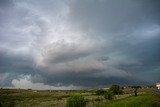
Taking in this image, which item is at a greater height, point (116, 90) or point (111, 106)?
point (116, 90)

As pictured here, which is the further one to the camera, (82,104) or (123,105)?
(82,104)

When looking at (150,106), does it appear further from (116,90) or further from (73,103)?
(116,90)

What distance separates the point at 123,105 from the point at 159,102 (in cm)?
1446

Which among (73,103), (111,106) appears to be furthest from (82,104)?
(111,106)

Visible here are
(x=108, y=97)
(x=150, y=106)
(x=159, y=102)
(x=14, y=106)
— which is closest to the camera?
(x=150, y=106)

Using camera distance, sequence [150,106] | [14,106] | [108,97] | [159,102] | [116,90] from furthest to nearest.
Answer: [116,90]
[14,106]
[108,97]
[159,102]
[150,106]

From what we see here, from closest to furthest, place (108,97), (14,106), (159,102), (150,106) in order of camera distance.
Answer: (150,106) → (159,102) → (108,97) → (14,106)

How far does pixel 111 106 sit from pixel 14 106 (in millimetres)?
92340

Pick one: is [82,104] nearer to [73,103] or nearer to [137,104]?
[73,103]

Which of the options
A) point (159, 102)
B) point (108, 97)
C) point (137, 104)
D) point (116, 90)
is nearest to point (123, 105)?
point (137, 104)

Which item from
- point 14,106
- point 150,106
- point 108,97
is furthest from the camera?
point 14,106

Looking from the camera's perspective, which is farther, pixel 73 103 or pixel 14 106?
pixel 14 106

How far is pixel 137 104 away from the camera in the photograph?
326ft

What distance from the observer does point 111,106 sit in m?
104
